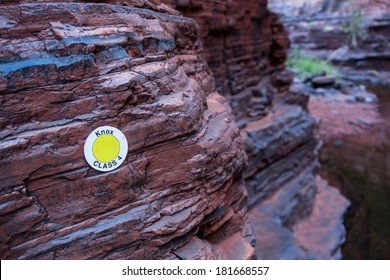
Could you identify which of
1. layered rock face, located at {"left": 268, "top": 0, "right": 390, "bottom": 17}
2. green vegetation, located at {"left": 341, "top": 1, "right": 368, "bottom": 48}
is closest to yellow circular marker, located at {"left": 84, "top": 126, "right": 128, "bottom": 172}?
layered rock face, located at {"left": 268, "top": 0, "right": 390, "bottom": 17}

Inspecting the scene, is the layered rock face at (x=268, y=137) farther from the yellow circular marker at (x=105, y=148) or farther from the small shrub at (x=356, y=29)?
the small shrub at (x=356, y=29)

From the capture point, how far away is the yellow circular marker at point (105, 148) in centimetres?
162

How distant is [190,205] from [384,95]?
15.5 metres

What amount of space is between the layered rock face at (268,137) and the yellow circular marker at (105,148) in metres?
3.17

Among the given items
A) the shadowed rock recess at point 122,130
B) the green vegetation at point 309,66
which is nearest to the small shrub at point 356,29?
the green vegetation at point 309,66

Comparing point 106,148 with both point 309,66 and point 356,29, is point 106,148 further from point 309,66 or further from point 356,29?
point 356,29

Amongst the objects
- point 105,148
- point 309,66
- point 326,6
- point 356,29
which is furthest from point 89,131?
point 326,6

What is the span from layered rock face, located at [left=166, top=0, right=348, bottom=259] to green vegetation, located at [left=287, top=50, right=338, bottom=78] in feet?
37.5

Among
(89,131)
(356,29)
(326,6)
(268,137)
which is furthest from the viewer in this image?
(326,6)

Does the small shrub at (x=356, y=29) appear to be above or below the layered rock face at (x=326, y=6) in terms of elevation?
below

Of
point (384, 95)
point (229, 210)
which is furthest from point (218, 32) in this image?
point (384, 95)

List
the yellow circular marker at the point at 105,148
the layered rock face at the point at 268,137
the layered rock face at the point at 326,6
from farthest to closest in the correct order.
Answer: the layered rock face at the point at 326,6 < the layered rock face at the point at 268,137 < the yellow circular marker at the point at 105,148

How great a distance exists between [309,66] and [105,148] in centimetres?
1851

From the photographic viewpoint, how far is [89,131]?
5.32ft
